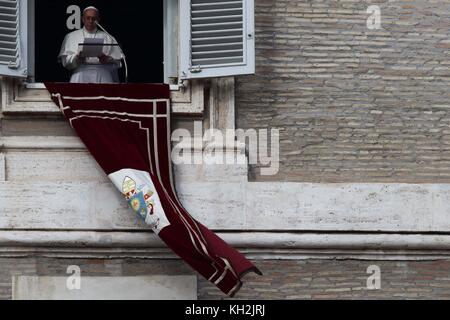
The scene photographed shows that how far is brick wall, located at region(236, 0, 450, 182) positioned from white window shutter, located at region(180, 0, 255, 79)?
0.23m

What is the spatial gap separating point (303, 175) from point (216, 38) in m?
1.22

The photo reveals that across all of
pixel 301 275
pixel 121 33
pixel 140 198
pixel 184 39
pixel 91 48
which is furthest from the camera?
pixel 121 33

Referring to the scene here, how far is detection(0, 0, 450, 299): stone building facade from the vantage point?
53.9 feet

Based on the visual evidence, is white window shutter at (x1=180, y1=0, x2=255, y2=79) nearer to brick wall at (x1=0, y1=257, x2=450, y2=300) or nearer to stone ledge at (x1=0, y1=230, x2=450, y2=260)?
stone ledge at (x1=0, y1=230, x2=450, y2=260)

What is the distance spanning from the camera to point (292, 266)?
16.6 meters

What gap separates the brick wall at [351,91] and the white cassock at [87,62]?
0.99m

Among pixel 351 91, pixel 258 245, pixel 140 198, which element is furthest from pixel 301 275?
pixel 351 91

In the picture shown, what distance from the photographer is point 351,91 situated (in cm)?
1697

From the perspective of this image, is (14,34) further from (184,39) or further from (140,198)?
(140,198)

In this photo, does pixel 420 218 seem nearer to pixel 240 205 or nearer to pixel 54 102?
pixel 240 205

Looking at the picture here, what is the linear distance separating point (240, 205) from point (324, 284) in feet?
2.82

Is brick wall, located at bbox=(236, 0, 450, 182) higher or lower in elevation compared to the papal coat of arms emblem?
higher

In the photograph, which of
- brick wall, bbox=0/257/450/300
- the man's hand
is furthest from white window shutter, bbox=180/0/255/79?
brick wall, bbox=0/257/450/300
